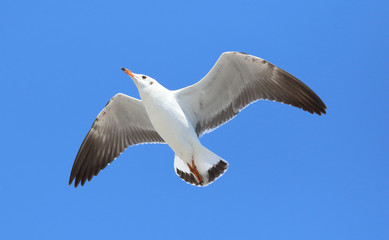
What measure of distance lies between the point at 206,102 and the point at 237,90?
53 cm

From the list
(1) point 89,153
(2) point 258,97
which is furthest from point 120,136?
(2) point 258,97

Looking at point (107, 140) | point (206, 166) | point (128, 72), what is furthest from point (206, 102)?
point (107, 140)

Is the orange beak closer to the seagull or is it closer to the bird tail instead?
the seagull

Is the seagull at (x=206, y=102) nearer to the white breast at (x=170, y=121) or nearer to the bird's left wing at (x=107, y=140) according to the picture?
the white breast at (x=170, y=121)

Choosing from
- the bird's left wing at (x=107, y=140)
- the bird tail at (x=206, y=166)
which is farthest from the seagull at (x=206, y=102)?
the bird's left wing at (x=107, y=140)

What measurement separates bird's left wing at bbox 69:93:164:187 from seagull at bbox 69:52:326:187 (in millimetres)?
214

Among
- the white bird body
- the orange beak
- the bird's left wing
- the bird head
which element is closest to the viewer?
the white bird body

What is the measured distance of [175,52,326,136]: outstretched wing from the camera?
7.59m

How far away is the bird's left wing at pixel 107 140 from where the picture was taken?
8.64 metres

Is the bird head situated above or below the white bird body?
above

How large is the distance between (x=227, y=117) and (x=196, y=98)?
58 cm

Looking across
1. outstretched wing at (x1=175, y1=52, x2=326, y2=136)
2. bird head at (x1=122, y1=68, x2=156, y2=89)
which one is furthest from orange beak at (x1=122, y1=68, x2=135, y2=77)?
outstretched wing at (x1=175, y1=52, x2=326, y2=136)

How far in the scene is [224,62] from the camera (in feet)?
24.7

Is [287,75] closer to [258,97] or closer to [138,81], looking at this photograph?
[258,97]
